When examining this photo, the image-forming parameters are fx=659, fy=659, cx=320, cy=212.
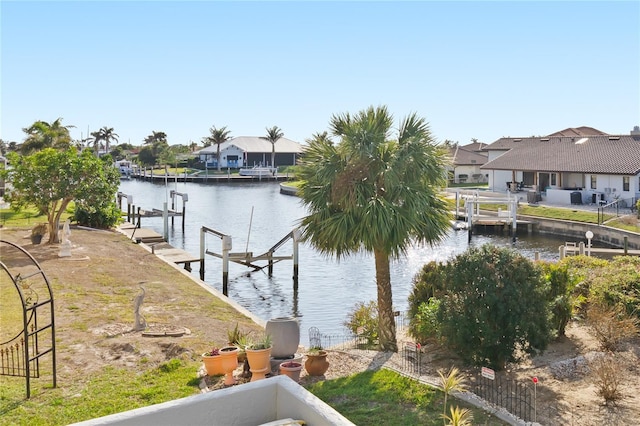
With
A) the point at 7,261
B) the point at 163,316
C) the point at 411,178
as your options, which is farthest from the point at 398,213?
the point at 7,261

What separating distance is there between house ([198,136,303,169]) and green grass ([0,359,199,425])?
11444 centimetres

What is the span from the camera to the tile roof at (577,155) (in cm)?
4961

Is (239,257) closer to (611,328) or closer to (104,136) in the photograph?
(611,328)

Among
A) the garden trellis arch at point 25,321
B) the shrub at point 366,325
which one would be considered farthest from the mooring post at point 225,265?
the shrub at point 366,325

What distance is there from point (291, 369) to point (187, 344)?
3.78m

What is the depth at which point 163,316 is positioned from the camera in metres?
17.9

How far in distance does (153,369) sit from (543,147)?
2102 inches

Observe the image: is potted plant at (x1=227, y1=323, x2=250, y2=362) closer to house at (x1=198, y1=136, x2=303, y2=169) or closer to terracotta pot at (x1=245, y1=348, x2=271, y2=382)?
terracotta pot at (x1=245, y1=348, x2=271, y2=382)

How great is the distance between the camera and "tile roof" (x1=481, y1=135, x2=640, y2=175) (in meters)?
49.6

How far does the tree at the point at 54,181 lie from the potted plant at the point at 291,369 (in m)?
21.9

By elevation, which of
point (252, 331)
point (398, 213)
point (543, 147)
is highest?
point (543, 147)

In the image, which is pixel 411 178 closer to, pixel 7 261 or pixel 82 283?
pixel 82 283

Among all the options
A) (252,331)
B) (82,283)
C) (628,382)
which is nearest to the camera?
(628,382)

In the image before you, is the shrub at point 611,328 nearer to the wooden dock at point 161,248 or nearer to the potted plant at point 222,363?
the potted plant at point 222,363
